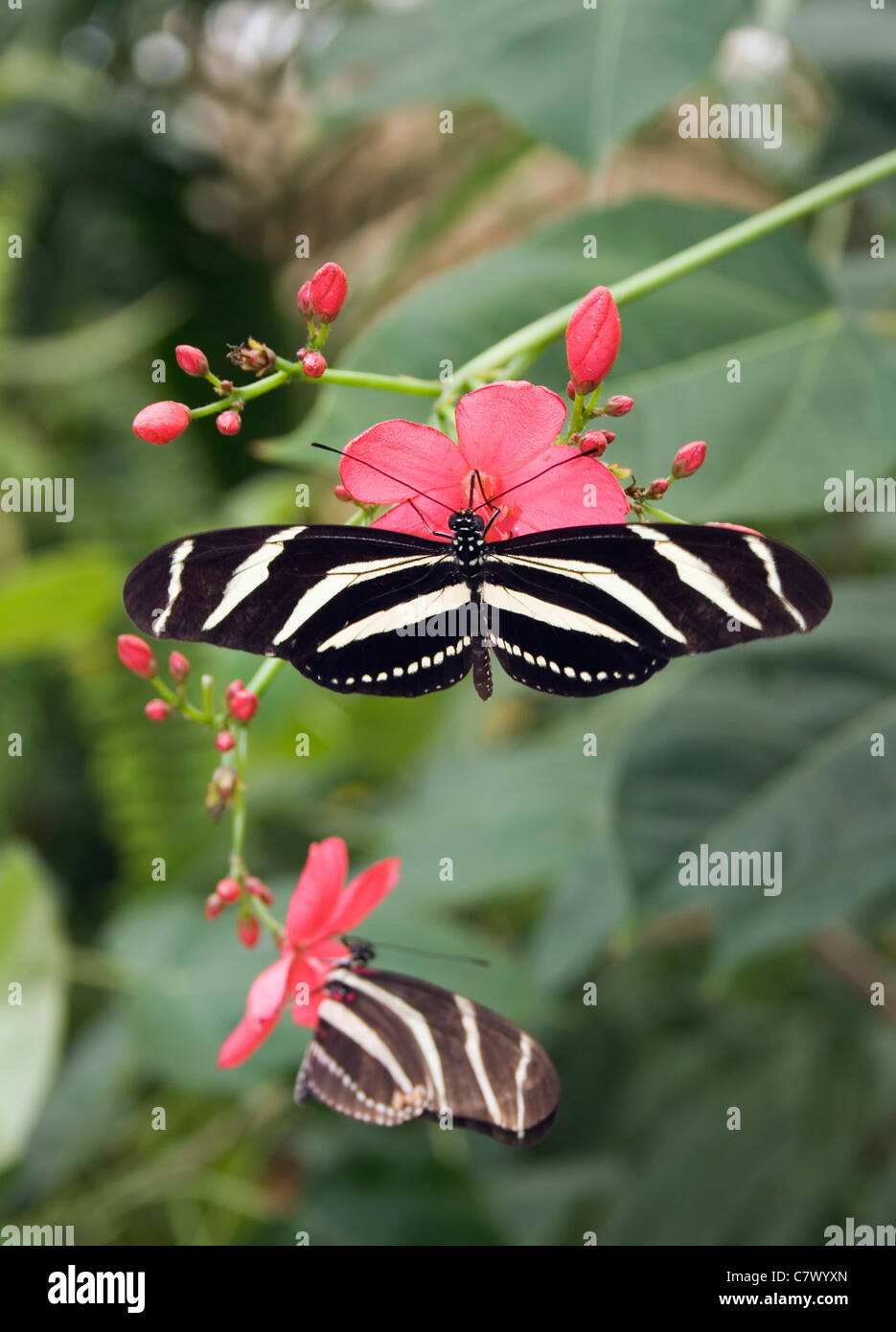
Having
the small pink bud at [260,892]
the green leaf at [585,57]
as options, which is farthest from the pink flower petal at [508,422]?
the green leaf at [585,57]

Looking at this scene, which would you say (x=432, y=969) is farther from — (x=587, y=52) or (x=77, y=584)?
(x=587, y=52)

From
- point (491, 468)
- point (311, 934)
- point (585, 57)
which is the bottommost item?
point (311, 934)

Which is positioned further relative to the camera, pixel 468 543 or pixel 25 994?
pixel 25 994

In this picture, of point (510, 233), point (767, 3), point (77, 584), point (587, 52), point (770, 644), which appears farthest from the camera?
point (510, 233)

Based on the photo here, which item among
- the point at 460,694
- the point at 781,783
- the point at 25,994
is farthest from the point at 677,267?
the point at 460,694

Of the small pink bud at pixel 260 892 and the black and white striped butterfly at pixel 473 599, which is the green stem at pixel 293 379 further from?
the small pink bud at pixel 260 892

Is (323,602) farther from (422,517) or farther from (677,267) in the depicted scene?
(677,267)
